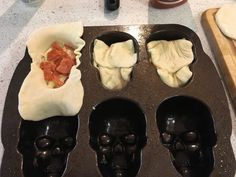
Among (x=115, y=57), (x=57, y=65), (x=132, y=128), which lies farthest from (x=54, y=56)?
(x=132, y=128)

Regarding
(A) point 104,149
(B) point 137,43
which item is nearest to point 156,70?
(B) point 137,43

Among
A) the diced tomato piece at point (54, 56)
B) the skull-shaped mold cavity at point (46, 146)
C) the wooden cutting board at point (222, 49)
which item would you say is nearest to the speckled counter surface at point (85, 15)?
the wooden cutting board at point (222, 49)

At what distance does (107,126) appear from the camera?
27.2 inches

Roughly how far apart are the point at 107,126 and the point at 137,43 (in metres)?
0.20

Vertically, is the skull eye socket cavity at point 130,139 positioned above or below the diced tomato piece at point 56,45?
below

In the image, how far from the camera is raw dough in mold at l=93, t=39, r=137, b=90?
0.69 m

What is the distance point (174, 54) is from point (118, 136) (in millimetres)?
231

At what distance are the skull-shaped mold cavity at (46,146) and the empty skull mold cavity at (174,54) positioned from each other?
0.74 ft

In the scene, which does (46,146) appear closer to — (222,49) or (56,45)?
(56,45)

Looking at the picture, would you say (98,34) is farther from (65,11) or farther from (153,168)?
(153,168)

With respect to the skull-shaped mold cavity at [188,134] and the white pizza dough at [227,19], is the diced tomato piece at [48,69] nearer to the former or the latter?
the skull-shaped mold cavity at [188,134]

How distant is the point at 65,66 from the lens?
2.27 ft

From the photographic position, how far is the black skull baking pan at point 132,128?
0.58m

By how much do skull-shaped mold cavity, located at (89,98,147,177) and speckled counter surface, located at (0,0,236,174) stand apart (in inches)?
10.6
